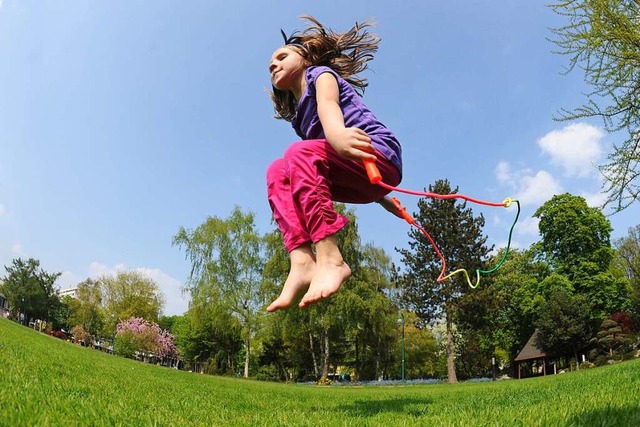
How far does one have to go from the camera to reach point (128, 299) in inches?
2062

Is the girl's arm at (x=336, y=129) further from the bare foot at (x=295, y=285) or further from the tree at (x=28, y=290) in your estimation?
the tree at (x=28, y=290)

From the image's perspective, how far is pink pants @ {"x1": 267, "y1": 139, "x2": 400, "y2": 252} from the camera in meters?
2.76

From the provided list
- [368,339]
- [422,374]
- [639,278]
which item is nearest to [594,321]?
[639,278]

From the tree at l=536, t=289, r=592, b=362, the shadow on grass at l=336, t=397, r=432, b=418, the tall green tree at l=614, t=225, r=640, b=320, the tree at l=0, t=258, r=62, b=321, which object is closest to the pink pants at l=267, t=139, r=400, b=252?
the shadow on grass at l=336, t=397, r=432, b=418

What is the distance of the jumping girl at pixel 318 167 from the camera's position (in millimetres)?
2654

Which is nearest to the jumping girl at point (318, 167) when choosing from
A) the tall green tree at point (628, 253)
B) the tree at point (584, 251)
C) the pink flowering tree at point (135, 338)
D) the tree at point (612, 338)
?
the tree at point (612, 338)

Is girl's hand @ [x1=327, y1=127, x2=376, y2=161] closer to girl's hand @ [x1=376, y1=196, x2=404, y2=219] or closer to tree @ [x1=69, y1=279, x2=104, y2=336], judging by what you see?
girl's hand @ [x1=376, y1=196, x2=404, y2=219]

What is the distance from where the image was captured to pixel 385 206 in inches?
138

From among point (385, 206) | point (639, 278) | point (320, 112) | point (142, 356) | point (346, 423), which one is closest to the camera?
point (346, 423)

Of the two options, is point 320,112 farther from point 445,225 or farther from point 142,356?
point 142,356

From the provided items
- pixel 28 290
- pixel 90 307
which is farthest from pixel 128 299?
pixel 28 290

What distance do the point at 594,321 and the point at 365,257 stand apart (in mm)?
20258

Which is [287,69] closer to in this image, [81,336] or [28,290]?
[81,336]

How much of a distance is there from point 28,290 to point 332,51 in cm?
6980
